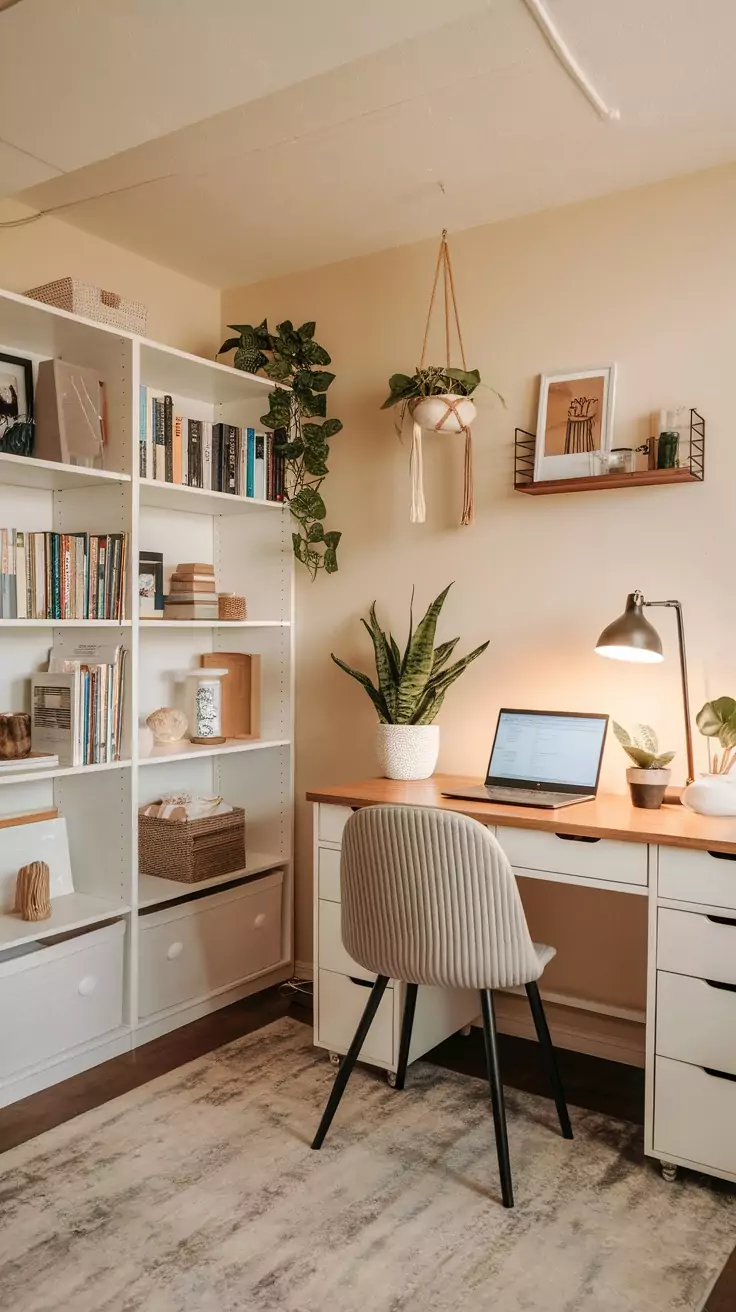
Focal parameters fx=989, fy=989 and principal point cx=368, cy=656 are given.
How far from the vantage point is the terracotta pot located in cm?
247

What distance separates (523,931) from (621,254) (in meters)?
1.93

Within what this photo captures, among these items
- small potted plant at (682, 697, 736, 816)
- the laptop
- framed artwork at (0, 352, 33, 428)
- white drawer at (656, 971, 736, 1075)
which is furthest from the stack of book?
white drawer at (656, 971, 736, 1075)

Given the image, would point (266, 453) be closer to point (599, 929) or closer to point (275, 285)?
point (275, 285)

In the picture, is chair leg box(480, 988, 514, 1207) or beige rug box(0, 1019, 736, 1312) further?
chair leg box(480, 988, 514, 1207)

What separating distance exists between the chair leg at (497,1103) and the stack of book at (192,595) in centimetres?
160

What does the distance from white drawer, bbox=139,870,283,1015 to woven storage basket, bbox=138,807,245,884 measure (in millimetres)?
99

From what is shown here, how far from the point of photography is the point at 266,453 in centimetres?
339

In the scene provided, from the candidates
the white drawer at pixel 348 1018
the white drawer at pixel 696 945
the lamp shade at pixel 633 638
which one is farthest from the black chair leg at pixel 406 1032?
the lamp shade at pixel 633 638

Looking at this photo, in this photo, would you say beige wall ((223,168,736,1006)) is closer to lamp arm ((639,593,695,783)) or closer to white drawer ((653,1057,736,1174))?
lamp arm ((639,593,695,783))

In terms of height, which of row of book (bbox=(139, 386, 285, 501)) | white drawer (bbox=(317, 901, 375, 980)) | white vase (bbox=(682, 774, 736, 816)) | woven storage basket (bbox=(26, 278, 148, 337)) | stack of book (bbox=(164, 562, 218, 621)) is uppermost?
woven storage basket (bbox=(26, 278, 148, 337))

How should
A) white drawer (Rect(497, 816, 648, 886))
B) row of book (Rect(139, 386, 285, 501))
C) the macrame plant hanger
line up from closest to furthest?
white drawer (Rect(497, 816, 648, 886))
the macrame plant hanger
row of book (Rect(139, 386, 285, 501))

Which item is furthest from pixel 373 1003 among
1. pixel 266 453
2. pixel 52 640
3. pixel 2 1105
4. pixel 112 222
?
pixel 112 222

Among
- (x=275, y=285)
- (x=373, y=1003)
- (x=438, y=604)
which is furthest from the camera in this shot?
(x=275, y=285)

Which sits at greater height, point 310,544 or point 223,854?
point 310,544
